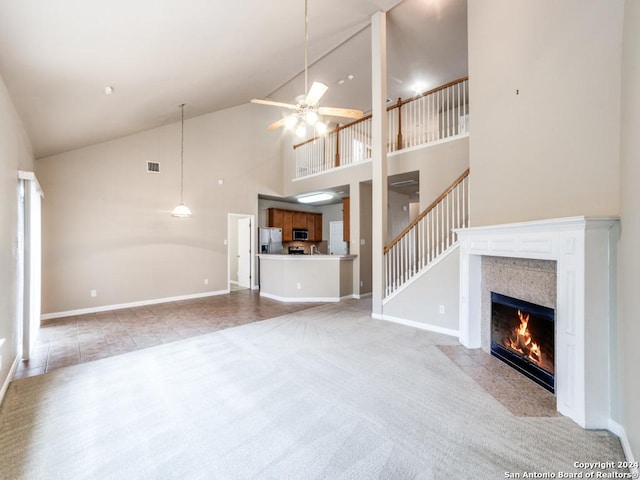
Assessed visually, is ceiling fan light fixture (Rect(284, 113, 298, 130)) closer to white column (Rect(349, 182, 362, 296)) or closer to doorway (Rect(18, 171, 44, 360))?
doorway (Rect(18, 171, 44, 360))

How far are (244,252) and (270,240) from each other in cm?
90

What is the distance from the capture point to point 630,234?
1.71 meters

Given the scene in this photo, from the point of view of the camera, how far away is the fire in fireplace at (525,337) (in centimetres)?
255

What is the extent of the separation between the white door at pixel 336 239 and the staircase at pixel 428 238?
15.6ft

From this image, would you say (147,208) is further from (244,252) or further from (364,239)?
(364,239)

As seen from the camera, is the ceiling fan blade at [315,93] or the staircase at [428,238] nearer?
the ceiling fan blade at [315,93]

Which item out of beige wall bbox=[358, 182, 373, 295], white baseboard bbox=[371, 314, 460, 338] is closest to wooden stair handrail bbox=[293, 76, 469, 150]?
Answer: beige wall bbox=[358, 182, 373, 295]

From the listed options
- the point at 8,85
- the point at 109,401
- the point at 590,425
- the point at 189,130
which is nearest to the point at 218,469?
the point at 109,401

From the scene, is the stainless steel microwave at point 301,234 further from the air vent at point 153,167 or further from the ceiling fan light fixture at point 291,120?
the ceiling fan light fixture at point 291,120

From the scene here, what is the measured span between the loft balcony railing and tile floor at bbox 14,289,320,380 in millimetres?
3722

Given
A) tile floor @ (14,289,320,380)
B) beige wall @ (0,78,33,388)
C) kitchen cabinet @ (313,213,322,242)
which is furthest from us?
kitchen cabinet @ (313,213,322,242)

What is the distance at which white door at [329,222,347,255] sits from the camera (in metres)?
9.52

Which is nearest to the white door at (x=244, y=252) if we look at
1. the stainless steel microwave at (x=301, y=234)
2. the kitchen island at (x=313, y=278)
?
the stainless steel microwave at (x=301, y=234)

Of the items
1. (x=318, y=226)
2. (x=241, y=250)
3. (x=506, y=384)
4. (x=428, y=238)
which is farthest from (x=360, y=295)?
(x=506, y=384)
